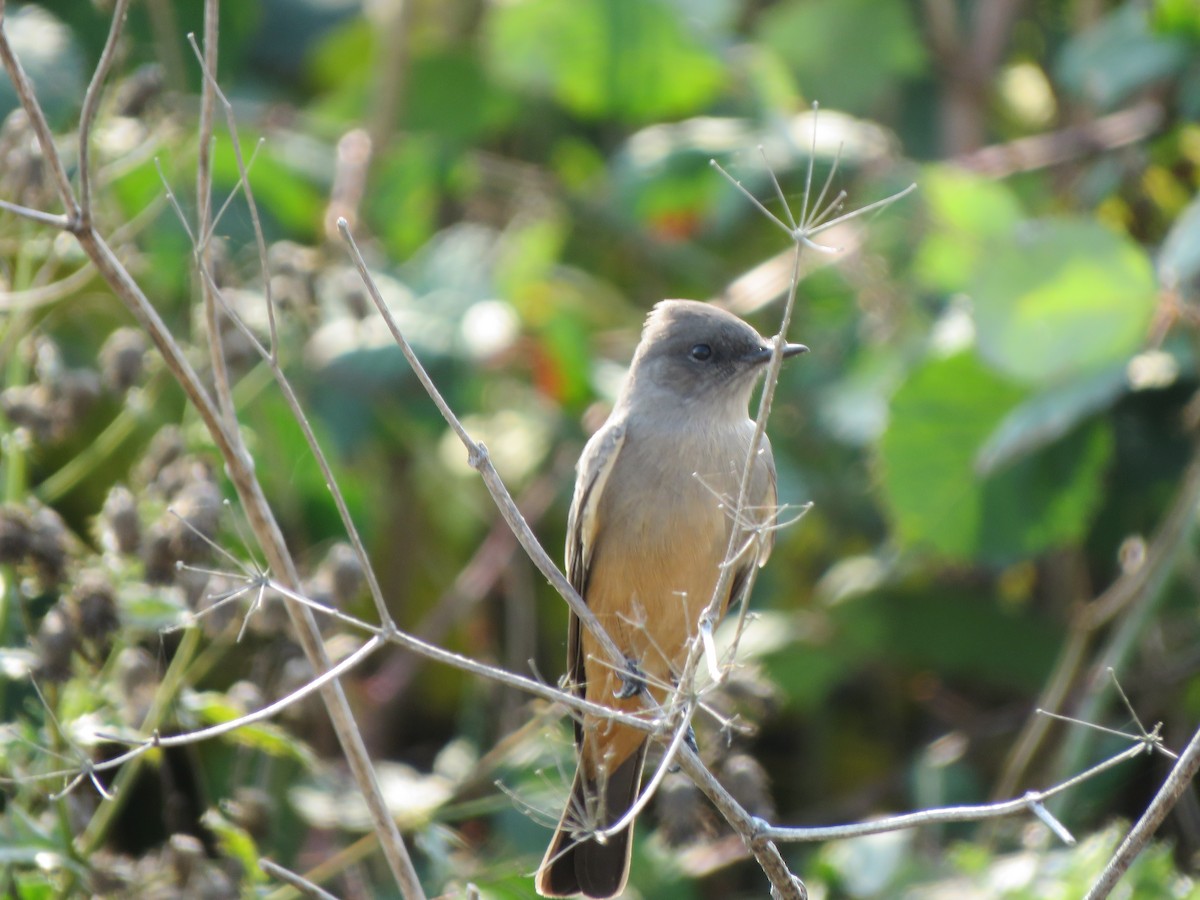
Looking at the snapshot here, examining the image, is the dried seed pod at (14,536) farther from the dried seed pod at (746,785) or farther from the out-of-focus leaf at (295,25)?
the out-of-focus leaf at (295,25)

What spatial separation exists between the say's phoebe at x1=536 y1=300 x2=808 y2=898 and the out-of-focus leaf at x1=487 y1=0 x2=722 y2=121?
→ 2.18 metres

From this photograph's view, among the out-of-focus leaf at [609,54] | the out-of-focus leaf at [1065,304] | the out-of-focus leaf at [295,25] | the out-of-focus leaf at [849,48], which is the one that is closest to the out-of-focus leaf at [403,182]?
the out-of-focus leaf at [609,54]

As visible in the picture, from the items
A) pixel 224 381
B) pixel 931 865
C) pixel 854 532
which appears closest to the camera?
pixel 224 381

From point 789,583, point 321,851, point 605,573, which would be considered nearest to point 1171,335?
point 789,583

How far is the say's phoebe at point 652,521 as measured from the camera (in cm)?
382

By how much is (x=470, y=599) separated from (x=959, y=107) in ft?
10.9

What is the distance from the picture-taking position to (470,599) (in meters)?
5.61

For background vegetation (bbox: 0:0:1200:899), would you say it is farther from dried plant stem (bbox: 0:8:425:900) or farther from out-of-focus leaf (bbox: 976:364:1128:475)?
dried plant stem (bbox: 0:8:425:900)

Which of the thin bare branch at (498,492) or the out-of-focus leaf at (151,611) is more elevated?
the thin bare branch at (498,492)

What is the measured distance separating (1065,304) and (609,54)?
7.66 ft

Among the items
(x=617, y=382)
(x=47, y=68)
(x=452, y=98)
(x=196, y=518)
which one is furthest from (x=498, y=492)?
(x=452, y=98)

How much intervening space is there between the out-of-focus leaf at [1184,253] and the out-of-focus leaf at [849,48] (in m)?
2.10

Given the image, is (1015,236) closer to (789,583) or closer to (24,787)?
(789,583)

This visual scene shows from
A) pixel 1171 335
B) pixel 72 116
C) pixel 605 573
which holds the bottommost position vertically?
pixel 605 573
